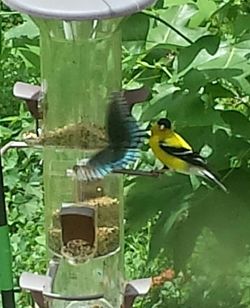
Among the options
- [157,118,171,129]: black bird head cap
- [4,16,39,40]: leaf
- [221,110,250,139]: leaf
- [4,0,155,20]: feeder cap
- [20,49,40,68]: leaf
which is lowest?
[221,110,250,139]: leaf

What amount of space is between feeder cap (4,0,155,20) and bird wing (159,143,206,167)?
21.8 inches

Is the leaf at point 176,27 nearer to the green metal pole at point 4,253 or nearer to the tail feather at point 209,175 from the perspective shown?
the tail feather at point 209,175

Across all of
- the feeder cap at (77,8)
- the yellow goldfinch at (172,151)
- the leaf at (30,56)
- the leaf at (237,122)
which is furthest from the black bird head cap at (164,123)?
the feeder cap at (77,8)

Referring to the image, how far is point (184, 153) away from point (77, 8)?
614 millimetres

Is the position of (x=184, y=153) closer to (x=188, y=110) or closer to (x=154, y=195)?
(x=188, y=110)

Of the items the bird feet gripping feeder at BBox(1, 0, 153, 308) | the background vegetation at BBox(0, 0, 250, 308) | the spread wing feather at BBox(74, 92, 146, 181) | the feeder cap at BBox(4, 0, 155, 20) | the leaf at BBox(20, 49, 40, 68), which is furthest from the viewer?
the leaf at BBox(20, 49, 40, 68)

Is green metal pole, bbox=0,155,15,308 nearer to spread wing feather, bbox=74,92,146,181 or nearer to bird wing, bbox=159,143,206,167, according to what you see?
spread wing feather, bbox=74,92,146,181

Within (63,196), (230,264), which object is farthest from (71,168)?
(230,264)

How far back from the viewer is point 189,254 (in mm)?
2564

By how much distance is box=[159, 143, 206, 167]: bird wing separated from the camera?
91.5 inches

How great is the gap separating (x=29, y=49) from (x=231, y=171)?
47 centimetres

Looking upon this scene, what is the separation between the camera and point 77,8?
1.77 m

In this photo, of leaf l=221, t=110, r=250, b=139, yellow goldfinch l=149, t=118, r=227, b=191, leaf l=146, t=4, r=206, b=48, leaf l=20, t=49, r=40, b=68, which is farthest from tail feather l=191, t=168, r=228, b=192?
leaf l=20, t=49, r=40, b=68

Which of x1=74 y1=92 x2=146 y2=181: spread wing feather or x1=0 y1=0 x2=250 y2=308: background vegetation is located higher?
x1=74 y1=92 x2=146 y2=181: spread wing feather
